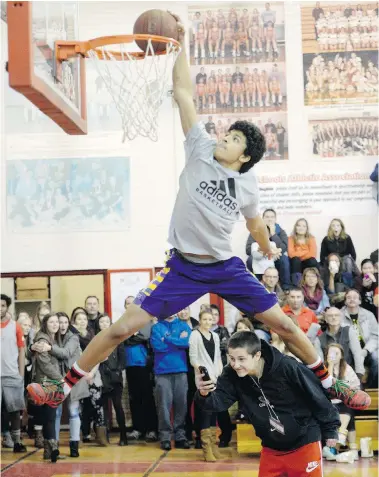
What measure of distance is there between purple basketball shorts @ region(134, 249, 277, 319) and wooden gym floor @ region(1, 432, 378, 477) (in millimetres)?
3684

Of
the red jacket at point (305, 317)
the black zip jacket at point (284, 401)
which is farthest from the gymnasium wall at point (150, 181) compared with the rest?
the black zip jacket at point (284, 401)

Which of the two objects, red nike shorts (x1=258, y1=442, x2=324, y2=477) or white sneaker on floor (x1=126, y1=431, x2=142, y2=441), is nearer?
red nike shorts (x1=258, y1=442, x2=324, y2=477)

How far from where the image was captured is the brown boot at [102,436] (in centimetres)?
1097

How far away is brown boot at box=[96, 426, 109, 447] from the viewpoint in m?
11.0

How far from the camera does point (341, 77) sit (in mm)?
13961

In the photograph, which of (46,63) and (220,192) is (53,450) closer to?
(220,192)

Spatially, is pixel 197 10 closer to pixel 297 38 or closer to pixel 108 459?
pixel 297 38

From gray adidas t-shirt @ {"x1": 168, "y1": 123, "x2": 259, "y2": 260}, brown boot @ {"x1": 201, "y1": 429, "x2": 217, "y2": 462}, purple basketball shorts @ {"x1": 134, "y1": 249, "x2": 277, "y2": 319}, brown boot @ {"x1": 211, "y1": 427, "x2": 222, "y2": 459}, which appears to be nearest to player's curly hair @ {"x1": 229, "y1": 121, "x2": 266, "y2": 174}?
gray adidas t-shirt @ {"x1": 168, "y1": 123, "x2": 259, "y2": 260}

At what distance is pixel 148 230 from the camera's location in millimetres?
13789

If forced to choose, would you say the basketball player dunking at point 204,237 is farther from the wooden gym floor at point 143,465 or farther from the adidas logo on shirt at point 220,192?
the wooden gym floor at point 143,465

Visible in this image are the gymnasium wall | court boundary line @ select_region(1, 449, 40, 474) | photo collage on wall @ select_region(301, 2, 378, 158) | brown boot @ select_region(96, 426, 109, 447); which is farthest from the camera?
photo collage on wall @ select_region(301, 2, 378, 158)

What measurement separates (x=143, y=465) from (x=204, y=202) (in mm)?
4872

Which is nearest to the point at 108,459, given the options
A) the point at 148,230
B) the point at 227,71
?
the point at 148,230

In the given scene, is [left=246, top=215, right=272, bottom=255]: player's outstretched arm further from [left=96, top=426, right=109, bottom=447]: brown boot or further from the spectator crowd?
[left=96, top=426, right=109, bottom=447]: brown boot
